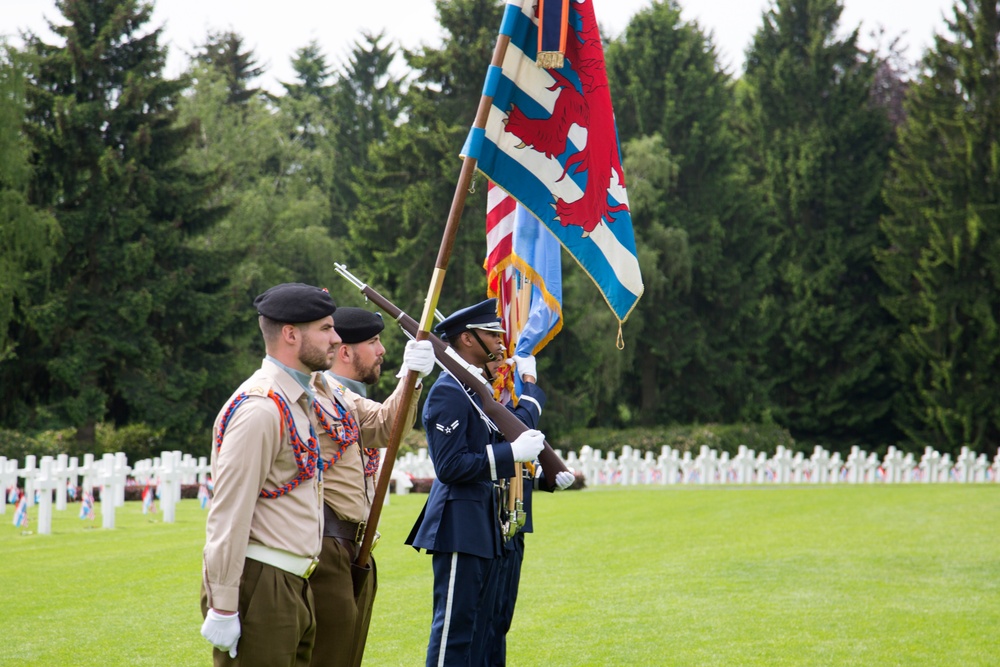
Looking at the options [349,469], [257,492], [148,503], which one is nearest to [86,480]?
[148,503]

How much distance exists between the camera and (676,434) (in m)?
37.9

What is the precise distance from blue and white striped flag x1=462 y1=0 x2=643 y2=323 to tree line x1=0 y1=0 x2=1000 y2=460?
2443 cm

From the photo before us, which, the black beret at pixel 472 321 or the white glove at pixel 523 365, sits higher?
the black beret at pixel 472 321

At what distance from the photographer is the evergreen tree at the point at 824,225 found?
43750 millimetres

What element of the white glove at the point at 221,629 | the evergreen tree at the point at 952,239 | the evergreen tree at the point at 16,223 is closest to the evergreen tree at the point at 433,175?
the evergreen tree at the point at 16,223

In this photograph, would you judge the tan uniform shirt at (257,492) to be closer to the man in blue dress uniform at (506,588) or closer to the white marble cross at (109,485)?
the man in blue dress uniform at (506,588)

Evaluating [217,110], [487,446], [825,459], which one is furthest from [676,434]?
[487,446]

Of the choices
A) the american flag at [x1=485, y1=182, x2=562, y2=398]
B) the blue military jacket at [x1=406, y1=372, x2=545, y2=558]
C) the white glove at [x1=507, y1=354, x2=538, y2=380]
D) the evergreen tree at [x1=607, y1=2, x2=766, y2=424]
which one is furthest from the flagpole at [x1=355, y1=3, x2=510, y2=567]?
the evergreen tree at [x1=607, y1=2, x2=766, y2=424]

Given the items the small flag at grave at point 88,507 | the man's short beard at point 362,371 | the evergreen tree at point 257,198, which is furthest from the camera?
the evergreen tree at point 257,198

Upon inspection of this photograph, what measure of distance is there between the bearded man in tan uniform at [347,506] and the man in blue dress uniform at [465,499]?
12.5 inches

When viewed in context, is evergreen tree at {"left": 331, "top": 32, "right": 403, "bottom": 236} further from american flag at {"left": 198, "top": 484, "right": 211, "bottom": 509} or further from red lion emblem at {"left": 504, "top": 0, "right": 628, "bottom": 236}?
red lion emblem at {"left": 504, "top": 0, "right": 628, "bottom": 236}

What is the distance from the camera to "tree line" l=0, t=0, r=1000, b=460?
29641mm

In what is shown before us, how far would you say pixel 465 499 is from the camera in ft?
19.1

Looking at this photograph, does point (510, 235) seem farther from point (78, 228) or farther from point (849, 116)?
point (849, 116)
